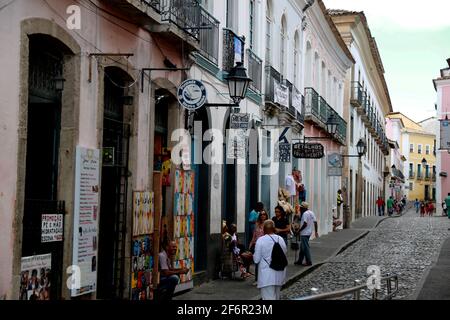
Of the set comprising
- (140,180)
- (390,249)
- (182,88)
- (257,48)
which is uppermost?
(257,48)

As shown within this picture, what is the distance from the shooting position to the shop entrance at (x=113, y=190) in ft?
35.7

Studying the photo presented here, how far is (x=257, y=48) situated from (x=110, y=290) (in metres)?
9.64

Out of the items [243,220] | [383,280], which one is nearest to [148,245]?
[383,280]

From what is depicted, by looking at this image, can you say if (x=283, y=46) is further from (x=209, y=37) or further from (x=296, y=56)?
(x=209, y=37)

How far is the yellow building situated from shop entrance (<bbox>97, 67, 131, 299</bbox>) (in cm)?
8874

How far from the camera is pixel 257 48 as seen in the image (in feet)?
63.0

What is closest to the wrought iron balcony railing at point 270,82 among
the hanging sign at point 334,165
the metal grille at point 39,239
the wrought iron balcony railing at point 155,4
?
the hanging sign at point 334,165

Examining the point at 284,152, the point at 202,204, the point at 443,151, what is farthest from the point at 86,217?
the point at 443,151

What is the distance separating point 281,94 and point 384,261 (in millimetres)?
5281

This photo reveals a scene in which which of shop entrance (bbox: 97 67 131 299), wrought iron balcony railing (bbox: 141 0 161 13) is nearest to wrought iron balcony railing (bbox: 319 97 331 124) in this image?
wrought iron balcony railing (bbox: 141 0 161 13)

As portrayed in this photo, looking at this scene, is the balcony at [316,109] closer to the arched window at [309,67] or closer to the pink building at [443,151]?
the arched window at [309,67]

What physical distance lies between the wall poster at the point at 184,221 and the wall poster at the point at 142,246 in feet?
3.84

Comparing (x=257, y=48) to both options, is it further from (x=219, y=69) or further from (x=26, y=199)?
(x=26, y=199)

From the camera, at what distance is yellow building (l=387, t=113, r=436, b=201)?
323 ft
